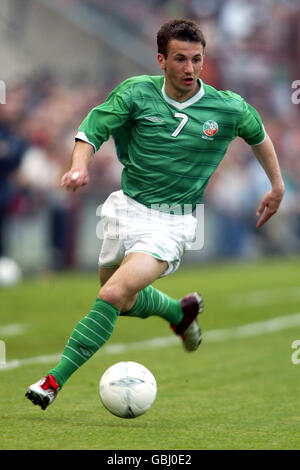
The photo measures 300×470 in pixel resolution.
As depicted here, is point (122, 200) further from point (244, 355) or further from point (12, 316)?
point (12, 316)

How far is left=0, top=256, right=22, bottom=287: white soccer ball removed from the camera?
48.1 ft

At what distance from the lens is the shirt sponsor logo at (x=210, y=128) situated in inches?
241

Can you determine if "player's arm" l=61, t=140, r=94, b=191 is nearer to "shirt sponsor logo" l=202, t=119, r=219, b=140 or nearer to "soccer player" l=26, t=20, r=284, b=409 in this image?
"soccer player" l=26, t=20, r=284, b=409

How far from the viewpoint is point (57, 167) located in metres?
16.0

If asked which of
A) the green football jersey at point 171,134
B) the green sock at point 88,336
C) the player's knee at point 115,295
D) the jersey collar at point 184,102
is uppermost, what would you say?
the jersey collar at point 184,102

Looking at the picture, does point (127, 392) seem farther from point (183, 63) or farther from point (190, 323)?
point (190, 323)

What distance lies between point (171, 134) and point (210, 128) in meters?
0.26

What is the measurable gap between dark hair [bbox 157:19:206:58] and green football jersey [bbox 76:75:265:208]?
25 cm

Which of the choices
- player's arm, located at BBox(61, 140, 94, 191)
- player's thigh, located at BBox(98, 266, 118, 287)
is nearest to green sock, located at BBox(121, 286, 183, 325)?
player's thigh, located at BBox(98, 266, 118, 287)

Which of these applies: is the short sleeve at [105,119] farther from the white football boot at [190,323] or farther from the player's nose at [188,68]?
the white football boot at [190,323]

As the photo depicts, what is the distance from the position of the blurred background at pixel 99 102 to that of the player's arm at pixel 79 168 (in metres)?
8.82

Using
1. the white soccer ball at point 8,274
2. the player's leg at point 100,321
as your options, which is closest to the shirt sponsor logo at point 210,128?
the player's leg at point 100,321

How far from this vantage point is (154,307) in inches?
271

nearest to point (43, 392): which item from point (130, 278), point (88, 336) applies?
point (88, 336)
